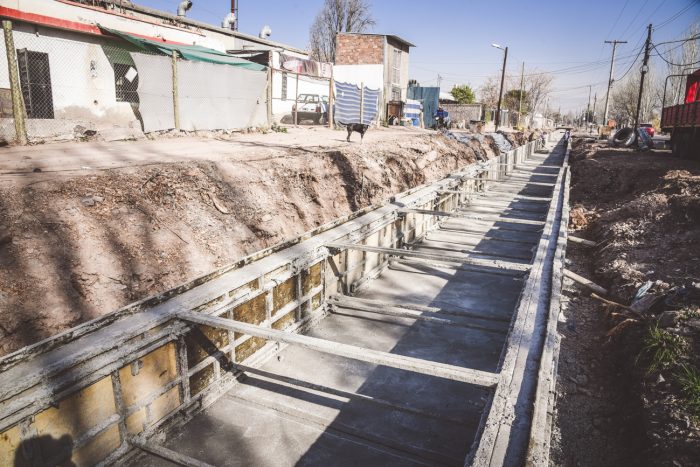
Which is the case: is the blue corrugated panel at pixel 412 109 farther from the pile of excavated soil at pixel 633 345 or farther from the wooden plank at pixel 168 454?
the wooden plank at pixel 168 454

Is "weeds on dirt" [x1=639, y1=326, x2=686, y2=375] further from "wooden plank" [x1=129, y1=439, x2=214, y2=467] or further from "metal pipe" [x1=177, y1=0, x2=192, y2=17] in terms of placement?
"metal pipe" [x1=177, y1=0, x2=192, y2=17]

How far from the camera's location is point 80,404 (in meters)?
2.95

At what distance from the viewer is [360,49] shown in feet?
104

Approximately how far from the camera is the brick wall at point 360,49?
103 ft

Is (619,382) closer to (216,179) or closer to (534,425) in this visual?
(534,425)

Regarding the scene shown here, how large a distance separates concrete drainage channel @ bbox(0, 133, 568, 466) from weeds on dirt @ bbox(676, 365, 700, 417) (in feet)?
3.75

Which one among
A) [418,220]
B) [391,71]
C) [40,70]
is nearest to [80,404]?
[418,220]

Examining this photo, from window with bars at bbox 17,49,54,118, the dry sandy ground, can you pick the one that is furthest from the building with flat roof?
window with bars at bbox 17,49,54,118

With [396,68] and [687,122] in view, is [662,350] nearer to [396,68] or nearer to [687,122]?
[687,122]

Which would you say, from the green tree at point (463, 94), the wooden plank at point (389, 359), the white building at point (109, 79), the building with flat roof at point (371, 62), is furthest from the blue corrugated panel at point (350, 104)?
the green tree at point (463, 94)

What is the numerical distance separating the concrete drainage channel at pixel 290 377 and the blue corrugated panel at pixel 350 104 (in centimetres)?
1668

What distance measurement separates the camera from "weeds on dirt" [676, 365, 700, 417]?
137 inches

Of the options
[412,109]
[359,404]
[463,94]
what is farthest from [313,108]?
[463,94]

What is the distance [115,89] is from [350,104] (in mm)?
11452
